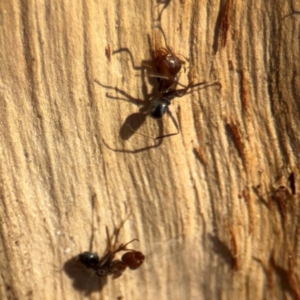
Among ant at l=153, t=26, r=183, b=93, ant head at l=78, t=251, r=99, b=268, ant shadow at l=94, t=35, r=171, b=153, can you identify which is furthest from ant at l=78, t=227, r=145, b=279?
ant at l=153, t=26, r=183, b=93

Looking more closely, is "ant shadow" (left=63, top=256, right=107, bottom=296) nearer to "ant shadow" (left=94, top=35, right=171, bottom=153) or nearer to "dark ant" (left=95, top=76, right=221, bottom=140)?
"ant shadow" (left=94, top=35, right=171, bottom=153)

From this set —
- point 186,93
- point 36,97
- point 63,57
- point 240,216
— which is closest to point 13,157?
point 36,97

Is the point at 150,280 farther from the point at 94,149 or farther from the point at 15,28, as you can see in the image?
the point at 15,28

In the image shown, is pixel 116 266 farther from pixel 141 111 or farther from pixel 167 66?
pixel 167 66

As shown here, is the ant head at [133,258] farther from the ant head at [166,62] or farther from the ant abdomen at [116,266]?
the ant head at [166,62]

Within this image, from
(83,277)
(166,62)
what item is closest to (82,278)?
(83,277)

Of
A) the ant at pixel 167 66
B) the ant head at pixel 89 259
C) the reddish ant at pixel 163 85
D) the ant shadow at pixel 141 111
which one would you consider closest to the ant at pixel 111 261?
the ant head at pixel 89 259

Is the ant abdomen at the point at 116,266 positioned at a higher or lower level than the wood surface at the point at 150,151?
lower
